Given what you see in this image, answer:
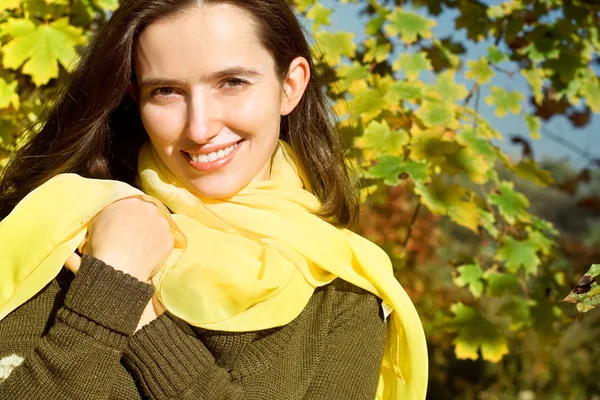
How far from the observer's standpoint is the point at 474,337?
2725 millimetres

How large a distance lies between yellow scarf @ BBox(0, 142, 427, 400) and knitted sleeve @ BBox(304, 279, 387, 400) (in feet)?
0.15

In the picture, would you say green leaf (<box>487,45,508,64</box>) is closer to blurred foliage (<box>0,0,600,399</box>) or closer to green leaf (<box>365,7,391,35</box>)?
blurred foliage (<box>0,0,600,399</box>)

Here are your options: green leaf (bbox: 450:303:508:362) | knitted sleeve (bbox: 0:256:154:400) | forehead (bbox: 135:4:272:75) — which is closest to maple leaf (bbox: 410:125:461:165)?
green leaf (bbox: 450:303:508:362)

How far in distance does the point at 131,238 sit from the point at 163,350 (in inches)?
9.1

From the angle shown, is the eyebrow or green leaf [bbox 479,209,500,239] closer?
the eyebrow

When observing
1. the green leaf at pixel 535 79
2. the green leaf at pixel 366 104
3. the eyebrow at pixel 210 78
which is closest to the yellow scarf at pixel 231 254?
the eyebrow at pixel 210 78

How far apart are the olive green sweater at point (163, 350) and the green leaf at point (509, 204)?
0.96 metres

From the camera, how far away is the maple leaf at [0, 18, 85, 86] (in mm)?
2459

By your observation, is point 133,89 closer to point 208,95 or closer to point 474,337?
point 208,95

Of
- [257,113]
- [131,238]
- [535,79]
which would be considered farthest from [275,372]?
[535,79]

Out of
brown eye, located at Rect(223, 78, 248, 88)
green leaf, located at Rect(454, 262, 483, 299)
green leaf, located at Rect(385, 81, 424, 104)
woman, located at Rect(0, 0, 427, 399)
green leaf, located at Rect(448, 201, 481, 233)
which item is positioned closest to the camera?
woman, located at Rect(0, 0, 427, 399)

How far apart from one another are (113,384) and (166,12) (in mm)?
767

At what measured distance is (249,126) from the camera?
67.6 inches

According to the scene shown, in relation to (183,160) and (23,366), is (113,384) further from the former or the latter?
(183,160)
